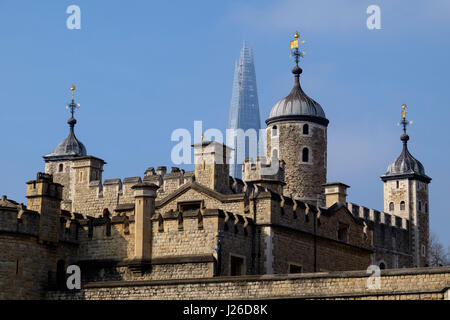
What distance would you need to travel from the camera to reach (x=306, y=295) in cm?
3428

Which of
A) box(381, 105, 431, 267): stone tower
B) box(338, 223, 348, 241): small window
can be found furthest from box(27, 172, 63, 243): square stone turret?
box(381, 105, 431, 267): stone tower

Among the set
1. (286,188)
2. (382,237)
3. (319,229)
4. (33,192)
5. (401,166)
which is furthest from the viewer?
(401,166)

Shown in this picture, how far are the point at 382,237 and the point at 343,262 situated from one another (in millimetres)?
22629

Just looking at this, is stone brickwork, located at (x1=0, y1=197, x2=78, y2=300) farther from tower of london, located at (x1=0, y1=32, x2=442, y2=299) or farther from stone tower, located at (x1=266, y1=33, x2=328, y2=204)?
stone tower, located at (x1=266, y1=33, x2=328, y2=204)

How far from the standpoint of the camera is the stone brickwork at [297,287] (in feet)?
107

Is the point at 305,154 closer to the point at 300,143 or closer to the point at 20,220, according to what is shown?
the point at 300,143

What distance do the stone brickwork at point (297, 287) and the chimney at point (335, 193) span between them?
1484 centimetres

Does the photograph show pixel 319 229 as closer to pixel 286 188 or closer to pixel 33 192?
pixel 33 192

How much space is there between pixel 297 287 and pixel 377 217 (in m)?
35.4

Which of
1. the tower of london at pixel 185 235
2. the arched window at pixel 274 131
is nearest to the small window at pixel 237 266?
the tower of london at pixel 185 235

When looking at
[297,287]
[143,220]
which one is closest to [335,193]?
[143,220]

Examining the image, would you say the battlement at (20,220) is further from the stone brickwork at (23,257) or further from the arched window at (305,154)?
the arched window at (305,154)
